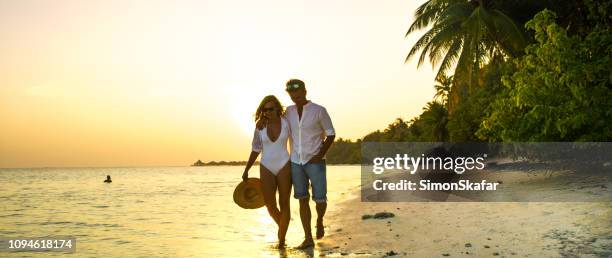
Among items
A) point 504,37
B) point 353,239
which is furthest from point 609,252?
point 504,37

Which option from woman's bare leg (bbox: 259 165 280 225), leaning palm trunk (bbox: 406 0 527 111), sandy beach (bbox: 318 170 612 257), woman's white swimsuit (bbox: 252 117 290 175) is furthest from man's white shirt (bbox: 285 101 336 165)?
leaning palm trunk (bbox: 406 0 527 111)

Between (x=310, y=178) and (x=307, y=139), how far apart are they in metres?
0.46

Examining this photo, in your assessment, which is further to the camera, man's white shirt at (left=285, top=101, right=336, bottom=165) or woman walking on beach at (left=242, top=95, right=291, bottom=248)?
woman walking on beach at (left=242, top=95, right=291, bottom=248)

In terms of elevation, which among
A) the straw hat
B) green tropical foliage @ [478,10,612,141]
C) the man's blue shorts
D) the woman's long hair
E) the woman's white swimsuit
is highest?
green tropical foliage @ [478,10,612,141]

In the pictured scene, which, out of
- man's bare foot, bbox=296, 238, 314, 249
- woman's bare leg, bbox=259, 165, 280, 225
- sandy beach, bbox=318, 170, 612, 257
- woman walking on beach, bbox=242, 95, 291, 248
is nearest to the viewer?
sandy beach, bbox=318, 170, 612, 257

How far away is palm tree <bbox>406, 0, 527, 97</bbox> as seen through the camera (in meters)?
20.7

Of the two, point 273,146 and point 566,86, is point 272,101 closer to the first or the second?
point 273,146

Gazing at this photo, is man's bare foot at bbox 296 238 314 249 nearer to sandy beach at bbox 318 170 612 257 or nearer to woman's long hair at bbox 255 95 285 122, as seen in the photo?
sandy beach at bbox 318 170 612 257

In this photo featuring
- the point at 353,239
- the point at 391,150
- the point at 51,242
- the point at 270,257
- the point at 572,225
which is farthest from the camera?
the point at 391,150

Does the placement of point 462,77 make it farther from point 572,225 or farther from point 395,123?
point 395,123

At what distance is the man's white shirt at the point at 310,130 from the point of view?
7164 millimetres

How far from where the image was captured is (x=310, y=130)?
7.16 meters

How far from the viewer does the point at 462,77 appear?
2220 cm

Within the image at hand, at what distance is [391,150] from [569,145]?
8340cm
